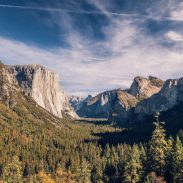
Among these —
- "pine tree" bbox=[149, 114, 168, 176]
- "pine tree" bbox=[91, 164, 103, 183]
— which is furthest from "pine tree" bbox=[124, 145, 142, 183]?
"pine tree" bbox=[91, 164, 103, 183]

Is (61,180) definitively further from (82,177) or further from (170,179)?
(170,179)

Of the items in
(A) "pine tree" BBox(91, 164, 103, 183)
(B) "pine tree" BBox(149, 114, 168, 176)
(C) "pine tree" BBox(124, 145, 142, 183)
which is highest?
(B) "pine tree" BBox(149, 114, 168, 176)

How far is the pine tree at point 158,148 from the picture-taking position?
3483 inches

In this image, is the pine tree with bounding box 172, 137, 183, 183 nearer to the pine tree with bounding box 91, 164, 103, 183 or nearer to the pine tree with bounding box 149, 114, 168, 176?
the pine tree with bounding box 149, 114, 168, 176

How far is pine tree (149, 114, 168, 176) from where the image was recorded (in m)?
88.5

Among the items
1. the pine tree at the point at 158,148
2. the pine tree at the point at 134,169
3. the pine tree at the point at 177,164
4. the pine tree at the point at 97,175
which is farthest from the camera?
the pine tree at the point at 97,175

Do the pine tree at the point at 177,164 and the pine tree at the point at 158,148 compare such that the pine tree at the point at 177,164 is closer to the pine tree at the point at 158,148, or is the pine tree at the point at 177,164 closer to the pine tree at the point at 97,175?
the pine tree at the point at 158,148

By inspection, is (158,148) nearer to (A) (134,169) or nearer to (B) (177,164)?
(B) (177,164)

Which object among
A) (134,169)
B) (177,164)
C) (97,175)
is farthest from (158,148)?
(97,175)

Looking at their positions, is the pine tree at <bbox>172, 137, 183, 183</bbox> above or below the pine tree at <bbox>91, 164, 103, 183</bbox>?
above

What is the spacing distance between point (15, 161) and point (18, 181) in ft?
56.5

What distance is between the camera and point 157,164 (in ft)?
326

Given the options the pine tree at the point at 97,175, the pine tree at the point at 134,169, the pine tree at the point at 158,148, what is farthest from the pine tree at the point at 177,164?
the pine tree at the point at 97,175

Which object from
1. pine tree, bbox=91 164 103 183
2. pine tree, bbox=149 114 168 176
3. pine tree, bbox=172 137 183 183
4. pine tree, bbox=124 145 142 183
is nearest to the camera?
pine tree, bbox=149 114 168 176
